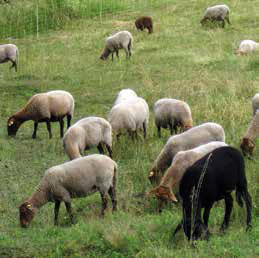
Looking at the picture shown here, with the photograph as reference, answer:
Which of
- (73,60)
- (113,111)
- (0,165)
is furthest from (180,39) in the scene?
(0,165)

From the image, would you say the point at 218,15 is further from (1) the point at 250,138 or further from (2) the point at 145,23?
(1) the point at 250,138

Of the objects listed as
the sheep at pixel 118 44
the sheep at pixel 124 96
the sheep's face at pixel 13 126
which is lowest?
the sheep's face at pixel 13 126

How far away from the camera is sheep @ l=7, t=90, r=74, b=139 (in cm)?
1356

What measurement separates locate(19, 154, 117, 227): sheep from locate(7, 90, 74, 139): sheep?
446 centimetres

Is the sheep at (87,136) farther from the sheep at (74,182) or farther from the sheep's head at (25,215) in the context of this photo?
the sheep's head at (25,215)

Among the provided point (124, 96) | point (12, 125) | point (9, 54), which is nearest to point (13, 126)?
point (12, 125)

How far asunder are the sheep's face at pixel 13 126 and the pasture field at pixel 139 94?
0.56 ft

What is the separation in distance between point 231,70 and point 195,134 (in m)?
7.83

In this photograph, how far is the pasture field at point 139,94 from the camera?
758 centimetres

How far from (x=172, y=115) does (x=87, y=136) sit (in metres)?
1.95

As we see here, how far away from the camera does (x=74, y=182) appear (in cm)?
900

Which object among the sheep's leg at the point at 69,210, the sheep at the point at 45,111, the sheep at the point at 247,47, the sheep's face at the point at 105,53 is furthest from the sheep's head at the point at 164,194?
the sheep's face at the point at 105,53

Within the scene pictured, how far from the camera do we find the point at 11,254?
7.66 metres

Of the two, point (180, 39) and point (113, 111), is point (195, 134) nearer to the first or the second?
point (113, 111)
